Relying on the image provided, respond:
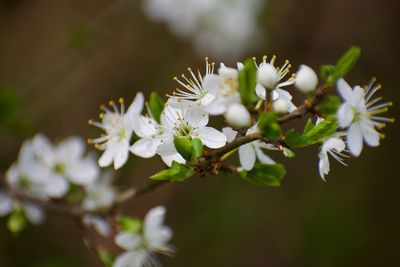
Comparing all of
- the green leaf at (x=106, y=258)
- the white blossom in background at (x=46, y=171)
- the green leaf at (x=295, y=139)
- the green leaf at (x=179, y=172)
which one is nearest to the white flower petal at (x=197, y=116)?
the green leaf at (x=179, y=172)

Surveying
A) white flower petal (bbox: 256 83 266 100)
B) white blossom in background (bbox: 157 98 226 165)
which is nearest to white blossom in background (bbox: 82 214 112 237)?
white blossom in background (bbox: 157 98 226 165)

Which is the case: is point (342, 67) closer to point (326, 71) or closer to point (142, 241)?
point (326, 71)

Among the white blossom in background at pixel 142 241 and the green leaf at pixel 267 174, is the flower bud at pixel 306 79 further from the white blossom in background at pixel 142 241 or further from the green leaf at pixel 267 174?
the white blossom in background at pixel 142 241

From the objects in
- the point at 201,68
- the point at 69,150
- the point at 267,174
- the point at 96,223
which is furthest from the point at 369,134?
the point at 201,68

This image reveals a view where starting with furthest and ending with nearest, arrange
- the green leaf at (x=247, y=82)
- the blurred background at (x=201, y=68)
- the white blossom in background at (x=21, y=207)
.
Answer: the blurred background at (x=201, y=68), the white blossom in background at (x=21, y=207), the green leaf at (x=247, y=82)

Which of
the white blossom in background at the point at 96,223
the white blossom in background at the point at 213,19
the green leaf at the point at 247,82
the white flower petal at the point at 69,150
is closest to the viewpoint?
the green leaf at the point at 247,82

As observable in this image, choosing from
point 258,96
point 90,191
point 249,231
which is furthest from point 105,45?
point 258,96

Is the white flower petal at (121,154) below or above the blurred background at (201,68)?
below
